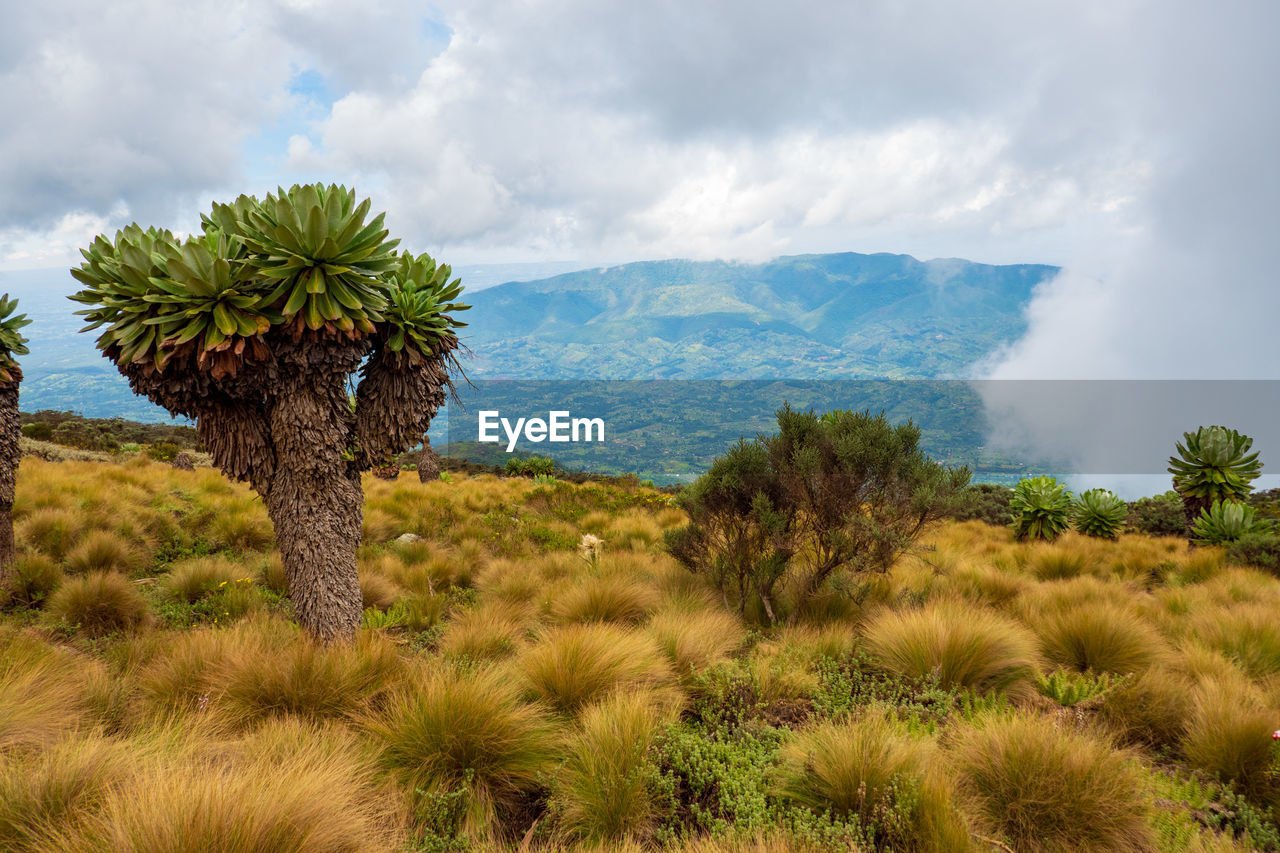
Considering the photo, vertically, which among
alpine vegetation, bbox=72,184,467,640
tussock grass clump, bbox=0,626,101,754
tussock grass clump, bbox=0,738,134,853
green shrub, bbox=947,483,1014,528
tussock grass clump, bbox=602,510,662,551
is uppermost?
alpine vegetation, bbox=72,184,467,640

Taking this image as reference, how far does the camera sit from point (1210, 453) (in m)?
11.6

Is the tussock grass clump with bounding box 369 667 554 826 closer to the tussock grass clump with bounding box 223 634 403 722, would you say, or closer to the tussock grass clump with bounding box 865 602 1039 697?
the tussock grass clump with bounding box 223 634 403 722

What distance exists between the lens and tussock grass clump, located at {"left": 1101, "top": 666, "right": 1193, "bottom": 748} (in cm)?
398

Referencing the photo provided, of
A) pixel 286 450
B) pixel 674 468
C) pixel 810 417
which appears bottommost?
pixel 674 468

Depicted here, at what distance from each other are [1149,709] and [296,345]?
7.30 m

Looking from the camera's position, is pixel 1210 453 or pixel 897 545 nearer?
pixel 897 545

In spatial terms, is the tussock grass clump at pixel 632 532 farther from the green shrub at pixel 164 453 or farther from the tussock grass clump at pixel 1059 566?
the green shrub at pixel 164 453

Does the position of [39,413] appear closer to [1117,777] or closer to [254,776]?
[254,776]

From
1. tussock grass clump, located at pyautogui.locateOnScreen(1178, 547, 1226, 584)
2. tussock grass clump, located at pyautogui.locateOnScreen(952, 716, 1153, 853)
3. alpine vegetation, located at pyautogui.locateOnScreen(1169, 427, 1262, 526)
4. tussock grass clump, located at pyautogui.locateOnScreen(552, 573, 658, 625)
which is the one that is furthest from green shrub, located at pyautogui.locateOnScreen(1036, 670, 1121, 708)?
alpine vegetation, located at pyautogui.locateOnScreen(1169, 427, 1262, 526)

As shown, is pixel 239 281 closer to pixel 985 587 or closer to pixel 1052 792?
pixel 1052 792

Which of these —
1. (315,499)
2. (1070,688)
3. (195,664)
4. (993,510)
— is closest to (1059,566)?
(1070,688)

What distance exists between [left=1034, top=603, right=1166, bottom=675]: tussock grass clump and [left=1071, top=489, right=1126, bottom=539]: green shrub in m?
10.7

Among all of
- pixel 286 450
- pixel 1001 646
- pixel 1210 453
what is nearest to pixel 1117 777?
pixel 1001 646

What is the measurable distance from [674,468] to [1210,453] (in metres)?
81.3
